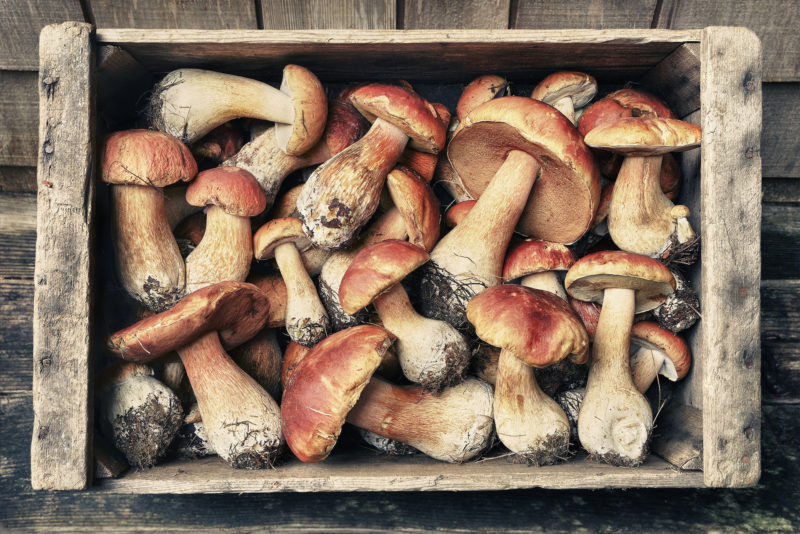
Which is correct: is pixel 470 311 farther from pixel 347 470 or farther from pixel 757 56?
pixel 757 56

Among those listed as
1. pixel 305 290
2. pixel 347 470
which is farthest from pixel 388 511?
pixel 305 290

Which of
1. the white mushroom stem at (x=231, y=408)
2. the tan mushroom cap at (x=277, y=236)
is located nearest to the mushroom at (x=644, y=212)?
the tan mushroom cap at (x=277, y=236)

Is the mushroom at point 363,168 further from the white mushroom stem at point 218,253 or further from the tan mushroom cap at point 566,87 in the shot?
the tan mushroom cap at point 566,87

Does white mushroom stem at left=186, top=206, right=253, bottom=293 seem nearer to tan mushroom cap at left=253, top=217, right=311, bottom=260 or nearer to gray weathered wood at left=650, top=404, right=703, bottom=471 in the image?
tan mushroom cap at left=253, top=217, right=311, bottom=260

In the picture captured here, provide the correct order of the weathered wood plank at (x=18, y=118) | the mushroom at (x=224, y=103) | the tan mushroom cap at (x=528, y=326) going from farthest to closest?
1. the weathered wood plank at (x=18, y=118)
2. the mushroom at (x=224, y=103)
3. the tan mushroom cap at (x=528, y=326)

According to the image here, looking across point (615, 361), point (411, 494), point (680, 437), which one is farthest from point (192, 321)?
point (680, 437)
